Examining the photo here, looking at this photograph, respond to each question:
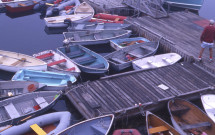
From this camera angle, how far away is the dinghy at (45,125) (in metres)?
10.7

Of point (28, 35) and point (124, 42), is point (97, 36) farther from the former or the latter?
point (28, 35)

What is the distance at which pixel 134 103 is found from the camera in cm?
1241

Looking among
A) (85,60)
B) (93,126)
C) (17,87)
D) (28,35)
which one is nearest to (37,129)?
(93,126)

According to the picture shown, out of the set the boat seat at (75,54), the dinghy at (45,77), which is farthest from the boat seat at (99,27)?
the dinghy at (45,77)

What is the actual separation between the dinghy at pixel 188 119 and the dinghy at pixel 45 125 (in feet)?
17.7

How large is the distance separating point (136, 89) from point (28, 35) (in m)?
14.5

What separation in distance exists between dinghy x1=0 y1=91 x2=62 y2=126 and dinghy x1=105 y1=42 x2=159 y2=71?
16.7 ft

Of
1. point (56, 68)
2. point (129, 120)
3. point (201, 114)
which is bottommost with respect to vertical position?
point (129, 120)

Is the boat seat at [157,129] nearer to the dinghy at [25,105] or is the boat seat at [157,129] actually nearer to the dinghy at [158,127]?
the dinghy at [158,127]

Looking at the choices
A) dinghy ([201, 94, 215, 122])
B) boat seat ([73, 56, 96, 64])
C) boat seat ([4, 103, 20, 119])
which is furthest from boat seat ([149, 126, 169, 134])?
boat seat ([73, 56, 96, 64])

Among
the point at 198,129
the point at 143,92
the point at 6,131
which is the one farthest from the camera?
the point at 143,92

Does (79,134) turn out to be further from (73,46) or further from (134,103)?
(73,46)

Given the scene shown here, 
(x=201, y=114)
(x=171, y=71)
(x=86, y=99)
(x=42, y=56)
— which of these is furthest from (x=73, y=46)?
(x=201, y=114)

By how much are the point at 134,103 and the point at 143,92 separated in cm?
121
